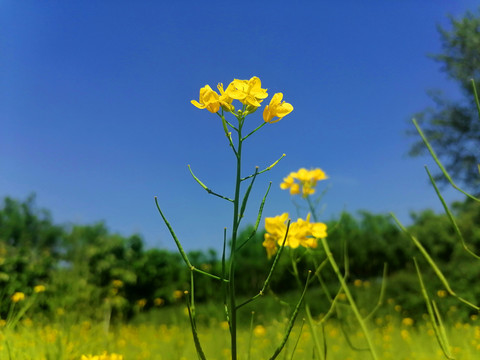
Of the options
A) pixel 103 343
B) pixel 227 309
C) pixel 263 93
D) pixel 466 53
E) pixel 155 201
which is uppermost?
pixel 466 53

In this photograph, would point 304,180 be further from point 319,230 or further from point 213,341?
point 213,341

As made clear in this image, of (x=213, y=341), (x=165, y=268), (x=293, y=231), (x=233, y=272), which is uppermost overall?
(x=165, y=268)

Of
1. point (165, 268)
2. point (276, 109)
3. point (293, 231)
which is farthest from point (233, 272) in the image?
point (165, 268)

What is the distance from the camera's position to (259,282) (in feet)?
32.1

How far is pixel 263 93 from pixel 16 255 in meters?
8.70

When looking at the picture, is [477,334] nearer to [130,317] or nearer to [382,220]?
[130,317]

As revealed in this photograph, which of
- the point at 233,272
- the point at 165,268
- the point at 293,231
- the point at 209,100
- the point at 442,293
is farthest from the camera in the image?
the point at 165,268

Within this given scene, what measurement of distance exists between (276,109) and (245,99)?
0.23 feet

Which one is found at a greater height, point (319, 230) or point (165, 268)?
point (165, 268)

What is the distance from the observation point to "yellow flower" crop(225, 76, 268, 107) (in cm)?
87

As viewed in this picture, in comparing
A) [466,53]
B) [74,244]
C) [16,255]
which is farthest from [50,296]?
[466,53]

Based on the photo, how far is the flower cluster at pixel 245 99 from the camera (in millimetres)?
870

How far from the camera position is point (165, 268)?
32.7 ft

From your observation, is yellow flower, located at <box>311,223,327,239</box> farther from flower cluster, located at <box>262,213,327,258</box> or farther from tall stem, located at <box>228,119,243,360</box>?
tall stem, located at <box>228,119,243,360</box>
